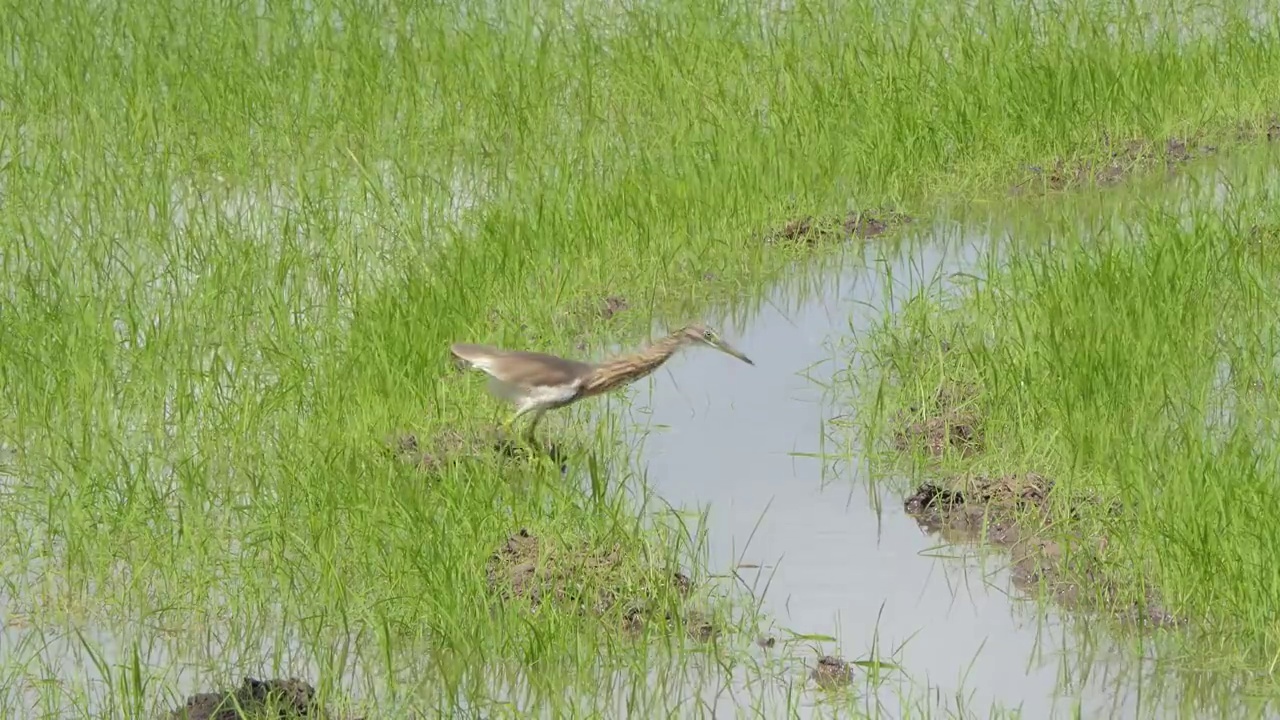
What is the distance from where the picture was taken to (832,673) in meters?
4.94

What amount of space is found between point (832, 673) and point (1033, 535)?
1.18 meters

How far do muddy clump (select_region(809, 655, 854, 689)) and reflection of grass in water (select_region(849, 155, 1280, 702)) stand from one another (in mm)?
810

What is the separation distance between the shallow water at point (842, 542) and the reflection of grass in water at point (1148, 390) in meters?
0.20

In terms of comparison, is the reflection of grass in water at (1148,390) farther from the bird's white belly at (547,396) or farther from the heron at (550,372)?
the bird's white belly at (547,396)

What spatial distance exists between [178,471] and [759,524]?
1725mm

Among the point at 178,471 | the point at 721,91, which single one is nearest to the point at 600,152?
the point at 721,91

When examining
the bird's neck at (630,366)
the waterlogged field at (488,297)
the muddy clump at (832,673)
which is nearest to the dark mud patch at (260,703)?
the waterlogged field at (488,297)

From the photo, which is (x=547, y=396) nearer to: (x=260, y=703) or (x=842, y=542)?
(x=842, y=542)

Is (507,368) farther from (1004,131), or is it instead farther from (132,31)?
(132,31)

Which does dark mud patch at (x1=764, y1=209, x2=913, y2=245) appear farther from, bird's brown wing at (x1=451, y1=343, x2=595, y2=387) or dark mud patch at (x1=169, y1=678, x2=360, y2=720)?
dark mud patch at (x1=169, y1=678, x2=360, y2=720)

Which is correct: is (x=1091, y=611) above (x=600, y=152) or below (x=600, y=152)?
below

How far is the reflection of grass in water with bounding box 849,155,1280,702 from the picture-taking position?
5223 mm

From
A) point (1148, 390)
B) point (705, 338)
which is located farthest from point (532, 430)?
point (1148, 390)

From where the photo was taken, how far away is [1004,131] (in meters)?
10.1
